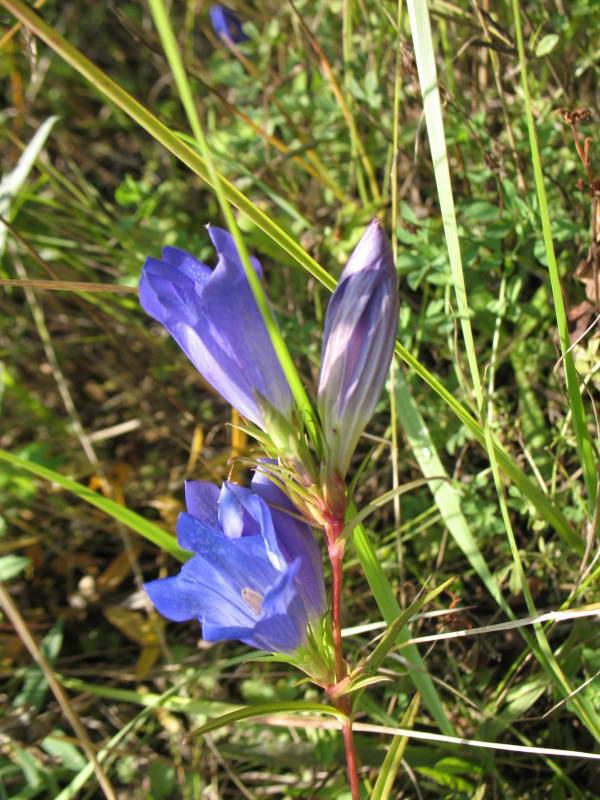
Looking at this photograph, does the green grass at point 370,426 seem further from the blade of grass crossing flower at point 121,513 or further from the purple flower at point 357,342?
the purple flower at point 357,342

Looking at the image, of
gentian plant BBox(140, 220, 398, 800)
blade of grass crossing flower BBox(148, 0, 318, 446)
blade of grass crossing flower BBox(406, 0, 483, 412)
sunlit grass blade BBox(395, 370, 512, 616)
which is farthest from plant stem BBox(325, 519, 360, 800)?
sunlit grass blade BBox(395, 370, 512, 616)

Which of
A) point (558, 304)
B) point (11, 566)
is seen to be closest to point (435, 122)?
point (558, 304)

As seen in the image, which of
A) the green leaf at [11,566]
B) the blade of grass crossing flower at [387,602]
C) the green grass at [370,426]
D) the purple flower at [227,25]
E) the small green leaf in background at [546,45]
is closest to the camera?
the blade of grass crossing flower at [387,602]

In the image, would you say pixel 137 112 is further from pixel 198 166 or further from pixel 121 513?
pixel 121 513

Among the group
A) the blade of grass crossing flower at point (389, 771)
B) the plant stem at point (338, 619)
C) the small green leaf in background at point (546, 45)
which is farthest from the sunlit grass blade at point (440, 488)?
the small green leaf in background at point (546, 45)

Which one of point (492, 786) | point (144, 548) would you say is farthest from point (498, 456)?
point (144, 548)

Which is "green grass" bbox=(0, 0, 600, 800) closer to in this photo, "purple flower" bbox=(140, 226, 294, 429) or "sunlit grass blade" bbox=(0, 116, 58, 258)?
"sunlit grass blade" bbox=(0, 116, 58, 258)
